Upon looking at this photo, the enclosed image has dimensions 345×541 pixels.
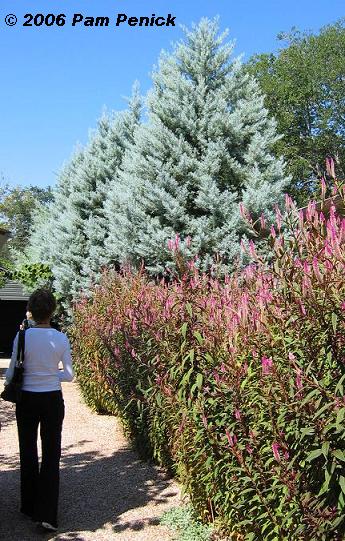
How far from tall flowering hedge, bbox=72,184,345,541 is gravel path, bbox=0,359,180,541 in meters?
0.52

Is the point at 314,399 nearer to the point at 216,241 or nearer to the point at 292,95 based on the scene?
the point at 216,241

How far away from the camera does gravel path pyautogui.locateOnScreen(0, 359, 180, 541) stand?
4375 millimetres

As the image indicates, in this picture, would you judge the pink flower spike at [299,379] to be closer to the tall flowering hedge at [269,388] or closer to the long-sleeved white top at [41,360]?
the tall flowering hedge at [269,388]

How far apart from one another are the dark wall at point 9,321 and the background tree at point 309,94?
1677 centimetres

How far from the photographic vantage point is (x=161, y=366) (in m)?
4.91

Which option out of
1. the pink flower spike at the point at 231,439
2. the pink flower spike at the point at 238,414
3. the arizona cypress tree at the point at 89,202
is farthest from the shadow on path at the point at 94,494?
the arizona cypress tree at the point at 89,202

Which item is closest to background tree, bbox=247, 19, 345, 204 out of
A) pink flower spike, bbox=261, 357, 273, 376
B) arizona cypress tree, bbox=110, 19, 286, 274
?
A: arizona cypress tree, bbox=110, 19, 286, 274

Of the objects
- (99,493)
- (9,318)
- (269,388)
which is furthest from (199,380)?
(9,318)

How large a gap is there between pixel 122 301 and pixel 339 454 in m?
4.98

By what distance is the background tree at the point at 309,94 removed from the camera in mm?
32969

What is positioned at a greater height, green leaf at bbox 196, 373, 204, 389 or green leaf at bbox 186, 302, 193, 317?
green leaf at bbox 186, 302, 193, 317

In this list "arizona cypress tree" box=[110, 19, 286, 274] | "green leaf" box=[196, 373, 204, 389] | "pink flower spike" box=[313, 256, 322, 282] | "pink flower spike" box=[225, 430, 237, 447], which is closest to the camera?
"pink flower spike" box=[313, 256, 322, 282]

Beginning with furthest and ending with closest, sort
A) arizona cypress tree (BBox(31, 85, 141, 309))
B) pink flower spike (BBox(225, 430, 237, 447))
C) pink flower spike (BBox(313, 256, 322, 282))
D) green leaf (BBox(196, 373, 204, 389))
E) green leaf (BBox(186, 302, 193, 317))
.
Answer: arizona cypress tree (BBox(31, 85, 141, 309)) < green leaf (BBox(186, 302, 193, 317)) < green leaf (BBox(196, 373, 204, 389)) < pink flower spike (BBox(225, 430, 237, 447)) < pink flower spike (BBox(313, 256, 322, 282))

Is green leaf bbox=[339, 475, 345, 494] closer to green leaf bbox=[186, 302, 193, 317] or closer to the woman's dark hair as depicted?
green leaf bbox=[186, 302, 193, 317]
